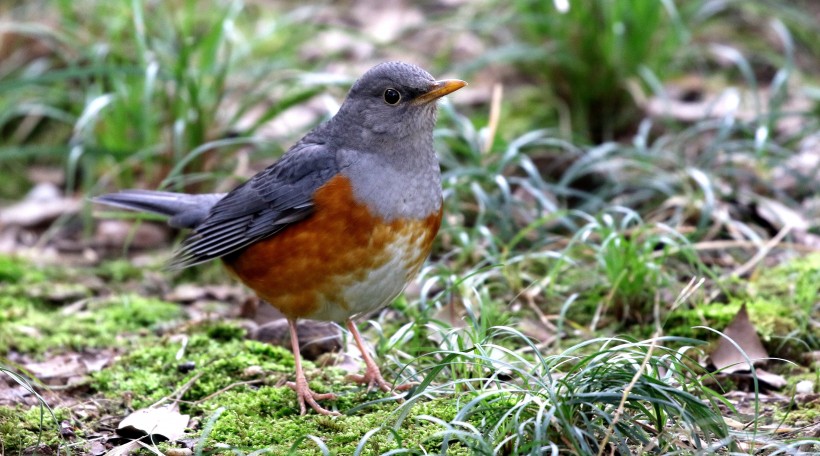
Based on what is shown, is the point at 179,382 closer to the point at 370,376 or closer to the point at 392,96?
the point at 370,376

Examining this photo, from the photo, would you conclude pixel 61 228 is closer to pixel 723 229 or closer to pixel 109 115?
pixel 109 115

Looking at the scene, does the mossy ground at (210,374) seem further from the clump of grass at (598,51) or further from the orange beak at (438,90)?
the clump of grass at (598,51)

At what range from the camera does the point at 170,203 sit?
16.5ft

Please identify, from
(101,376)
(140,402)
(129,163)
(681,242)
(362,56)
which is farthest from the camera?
(362,56)

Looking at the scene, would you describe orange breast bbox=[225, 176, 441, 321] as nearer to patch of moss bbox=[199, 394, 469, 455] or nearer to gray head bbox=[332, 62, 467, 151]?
gray head bbox=[332, 62, 467, 151]

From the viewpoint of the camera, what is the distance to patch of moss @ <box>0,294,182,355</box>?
493 cm

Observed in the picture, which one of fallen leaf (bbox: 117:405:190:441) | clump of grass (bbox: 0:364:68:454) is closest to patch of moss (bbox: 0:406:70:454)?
clump of grass (bbox: 0:364:68:454)

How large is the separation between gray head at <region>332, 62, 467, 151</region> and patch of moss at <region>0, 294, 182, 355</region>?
177 cm

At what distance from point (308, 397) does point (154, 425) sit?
0.62 metres

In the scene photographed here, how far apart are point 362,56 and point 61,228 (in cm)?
300

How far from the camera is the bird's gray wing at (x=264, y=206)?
4207 millimetres

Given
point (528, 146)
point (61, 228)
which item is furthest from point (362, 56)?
point (61, 228)

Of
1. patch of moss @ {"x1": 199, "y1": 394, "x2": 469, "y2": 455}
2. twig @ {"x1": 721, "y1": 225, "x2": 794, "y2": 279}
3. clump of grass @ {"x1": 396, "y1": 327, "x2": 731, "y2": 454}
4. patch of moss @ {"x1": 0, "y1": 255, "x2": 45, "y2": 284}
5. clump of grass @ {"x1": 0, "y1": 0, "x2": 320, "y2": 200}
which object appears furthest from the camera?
clump of grass @ {"x1": 0, "y1": 0, "x2": 320, "y2": 200}

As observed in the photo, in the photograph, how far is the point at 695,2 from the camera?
23.4 feet
